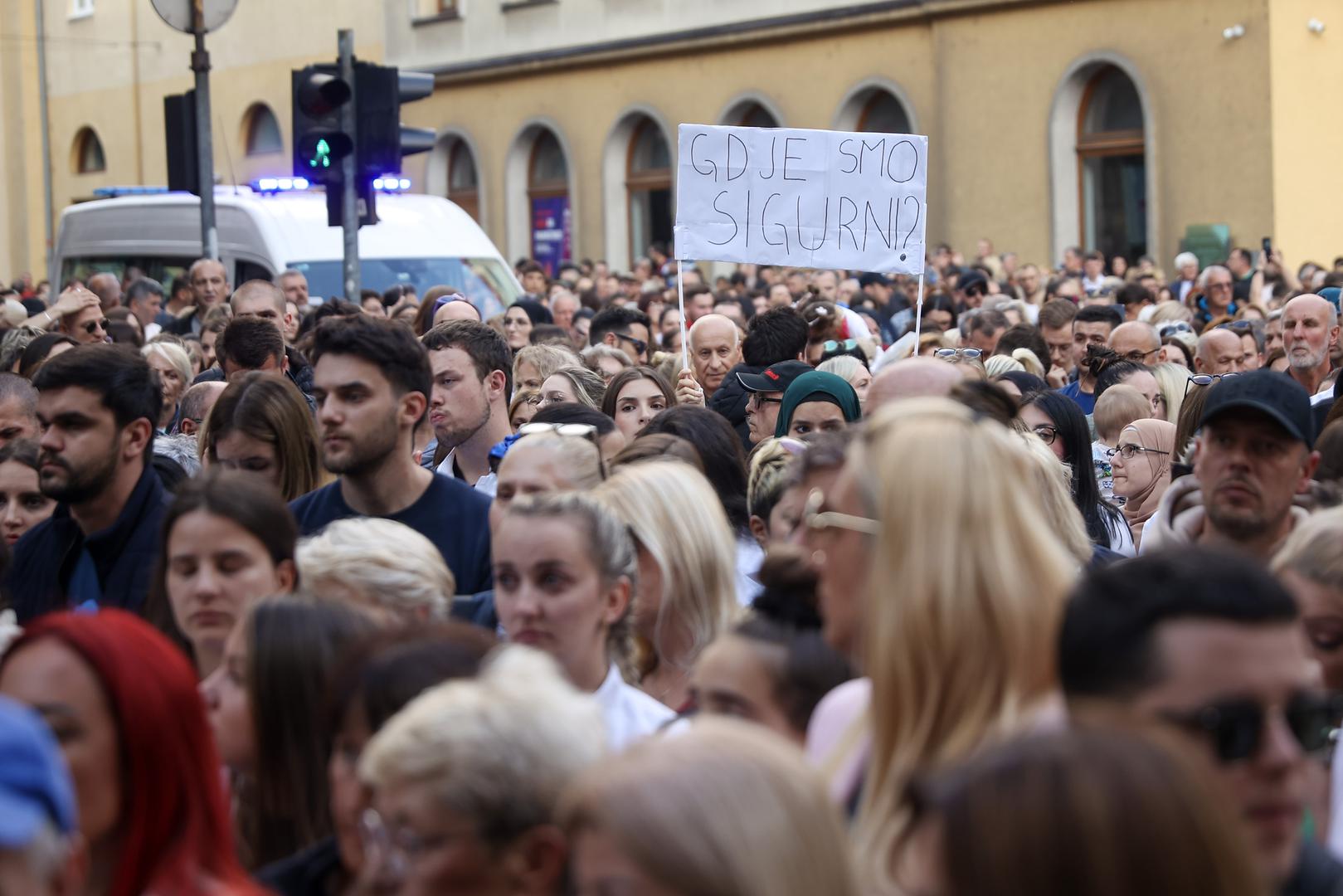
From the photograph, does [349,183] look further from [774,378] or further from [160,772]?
[160,772]

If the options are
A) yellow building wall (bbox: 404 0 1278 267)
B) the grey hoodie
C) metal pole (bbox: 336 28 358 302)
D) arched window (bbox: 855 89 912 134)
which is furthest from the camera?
arched window (bbox: 855 89 912 134)

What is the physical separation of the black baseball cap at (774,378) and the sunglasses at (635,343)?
3.94 meters

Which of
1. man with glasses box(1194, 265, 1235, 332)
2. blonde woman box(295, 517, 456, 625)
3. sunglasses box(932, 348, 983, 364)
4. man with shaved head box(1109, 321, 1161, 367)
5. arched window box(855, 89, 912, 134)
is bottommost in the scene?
blonde woman box(295, 517, 456, 625)

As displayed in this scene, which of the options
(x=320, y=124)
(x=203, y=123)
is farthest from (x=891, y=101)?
(x=320, y=124)

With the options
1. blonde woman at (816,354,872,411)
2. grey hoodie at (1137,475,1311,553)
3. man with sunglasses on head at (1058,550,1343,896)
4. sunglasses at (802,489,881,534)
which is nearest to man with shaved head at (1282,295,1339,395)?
blonde woman at (816,354,872,411)

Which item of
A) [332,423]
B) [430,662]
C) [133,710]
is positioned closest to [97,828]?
[133,710]

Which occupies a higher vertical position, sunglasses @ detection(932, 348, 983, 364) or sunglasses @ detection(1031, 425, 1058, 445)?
sunglasses @ detection(932, 348, 983, 364)

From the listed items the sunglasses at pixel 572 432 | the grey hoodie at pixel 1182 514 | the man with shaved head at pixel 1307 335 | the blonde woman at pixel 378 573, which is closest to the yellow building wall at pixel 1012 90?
the man with shaved head at pixel 1307 335

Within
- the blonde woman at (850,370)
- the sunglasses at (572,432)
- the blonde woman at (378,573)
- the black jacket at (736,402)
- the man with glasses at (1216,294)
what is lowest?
the blonde woman at (378,573)

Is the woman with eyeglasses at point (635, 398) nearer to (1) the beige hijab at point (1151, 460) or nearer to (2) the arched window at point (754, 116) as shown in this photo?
(1) the beige hijab at point (1151, 460)

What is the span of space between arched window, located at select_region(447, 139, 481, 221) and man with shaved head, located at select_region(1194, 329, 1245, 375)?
2402cm

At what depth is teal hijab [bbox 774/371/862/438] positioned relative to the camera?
22.9 feet

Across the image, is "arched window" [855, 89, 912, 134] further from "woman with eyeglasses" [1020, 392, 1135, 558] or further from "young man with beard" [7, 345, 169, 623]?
"young man with beard" [7, 345, 169, 623]

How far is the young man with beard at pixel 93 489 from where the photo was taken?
5.57 m
